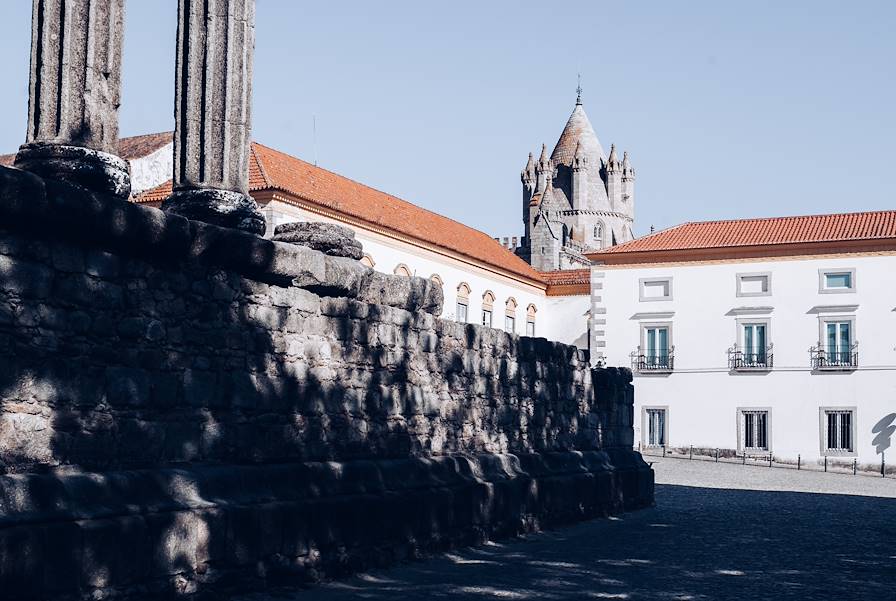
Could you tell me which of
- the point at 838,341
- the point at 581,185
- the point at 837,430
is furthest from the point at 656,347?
the point at 581,185

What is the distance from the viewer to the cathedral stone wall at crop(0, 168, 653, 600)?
624 cm

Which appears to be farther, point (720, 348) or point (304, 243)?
point (720, 348)

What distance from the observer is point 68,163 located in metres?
7.38

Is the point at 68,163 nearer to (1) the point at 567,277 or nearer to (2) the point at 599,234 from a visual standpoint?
(1) the point at 567,277

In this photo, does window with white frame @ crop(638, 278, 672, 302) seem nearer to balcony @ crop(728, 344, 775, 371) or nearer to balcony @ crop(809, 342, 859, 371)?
balcony @ crop(728, 344, 775, 371)

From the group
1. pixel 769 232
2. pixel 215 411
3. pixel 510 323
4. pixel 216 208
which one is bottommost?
pixel 215 411

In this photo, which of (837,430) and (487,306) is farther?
(487,306)

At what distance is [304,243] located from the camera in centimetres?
938

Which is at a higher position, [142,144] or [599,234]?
[599,234]

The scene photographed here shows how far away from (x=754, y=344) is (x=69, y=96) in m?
34.3

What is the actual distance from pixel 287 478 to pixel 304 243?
1.98 metres

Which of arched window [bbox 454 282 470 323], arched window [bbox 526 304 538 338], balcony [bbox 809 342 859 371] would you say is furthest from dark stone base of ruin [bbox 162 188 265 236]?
arched window [bbox 526 304 538 338]

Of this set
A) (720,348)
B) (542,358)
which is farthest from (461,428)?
(720,348)

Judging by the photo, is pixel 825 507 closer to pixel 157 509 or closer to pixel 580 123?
pixel 157 509
